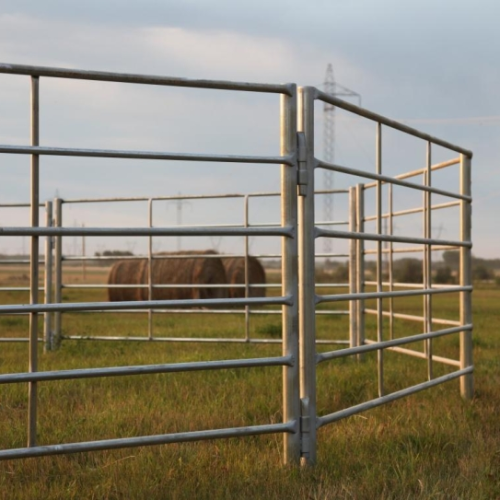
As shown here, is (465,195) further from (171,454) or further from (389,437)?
(171,454)

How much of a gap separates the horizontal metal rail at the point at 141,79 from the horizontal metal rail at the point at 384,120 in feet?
0.99

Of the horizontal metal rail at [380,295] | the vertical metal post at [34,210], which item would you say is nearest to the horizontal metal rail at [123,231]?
the vertical metal post at [34,210]

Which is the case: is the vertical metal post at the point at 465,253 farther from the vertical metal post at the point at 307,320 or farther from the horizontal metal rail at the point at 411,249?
the vertical metal post at the point at 307,320

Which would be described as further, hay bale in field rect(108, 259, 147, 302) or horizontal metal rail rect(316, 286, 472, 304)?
hay bale in field rect(108, 259, 147, 302)

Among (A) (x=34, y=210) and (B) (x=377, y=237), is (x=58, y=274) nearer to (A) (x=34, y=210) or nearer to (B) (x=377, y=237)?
(B) (x=377, y=237)

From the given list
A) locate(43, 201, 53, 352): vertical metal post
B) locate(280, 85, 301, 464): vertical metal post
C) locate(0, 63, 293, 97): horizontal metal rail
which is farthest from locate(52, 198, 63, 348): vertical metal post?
locate(0, 63, 293, 97): horizontal metal rail

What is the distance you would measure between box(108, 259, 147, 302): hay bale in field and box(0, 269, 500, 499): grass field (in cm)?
700

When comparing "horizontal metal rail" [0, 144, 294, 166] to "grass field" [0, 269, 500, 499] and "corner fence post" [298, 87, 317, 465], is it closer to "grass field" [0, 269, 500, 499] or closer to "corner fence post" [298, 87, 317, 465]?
"corner fence post" [298, 87, 317, 465]

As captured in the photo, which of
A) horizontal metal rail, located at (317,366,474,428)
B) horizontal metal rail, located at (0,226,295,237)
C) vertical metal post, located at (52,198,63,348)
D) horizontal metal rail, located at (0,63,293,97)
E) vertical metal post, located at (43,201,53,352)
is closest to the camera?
horizontal metal rail, located at (0,226,295,237)

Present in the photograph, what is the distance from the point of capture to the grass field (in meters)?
2.66

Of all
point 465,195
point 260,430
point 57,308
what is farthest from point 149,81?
point 465,195

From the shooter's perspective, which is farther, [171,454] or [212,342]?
[212,342]

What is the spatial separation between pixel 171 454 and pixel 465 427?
59.8 inches

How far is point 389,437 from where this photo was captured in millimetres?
3334
